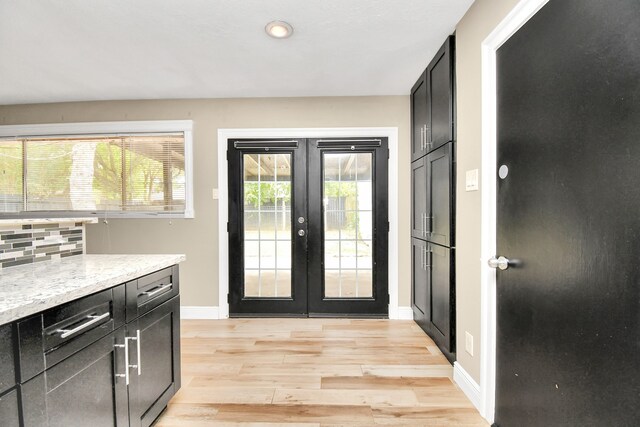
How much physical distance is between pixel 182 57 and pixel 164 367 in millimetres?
2254

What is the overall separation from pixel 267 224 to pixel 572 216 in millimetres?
2633

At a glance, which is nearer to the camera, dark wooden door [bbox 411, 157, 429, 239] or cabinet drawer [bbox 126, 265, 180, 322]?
cabinet drawer [bbox 126, 265, 180, 322]

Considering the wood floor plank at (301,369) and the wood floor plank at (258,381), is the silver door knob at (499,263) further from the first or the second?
the wood floor plank at (258,381)

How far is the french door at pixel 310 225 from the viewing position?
3.19 m

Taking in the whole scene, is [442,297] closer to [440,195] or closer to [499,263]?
[440,195]

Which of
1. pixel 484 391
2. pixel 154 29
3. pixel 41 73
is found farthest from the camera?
pixel 41 73

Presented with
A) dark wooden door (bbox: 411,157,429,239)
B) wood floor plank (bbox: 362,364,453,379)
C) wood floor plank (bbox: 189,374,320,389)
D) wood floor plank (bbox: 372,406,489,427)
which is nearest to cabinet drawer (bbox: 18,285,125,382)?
wood floor plank (bbox: 189,374,320,389)

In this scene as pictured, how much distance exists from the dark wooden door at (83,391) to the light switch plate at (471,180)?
1.98m

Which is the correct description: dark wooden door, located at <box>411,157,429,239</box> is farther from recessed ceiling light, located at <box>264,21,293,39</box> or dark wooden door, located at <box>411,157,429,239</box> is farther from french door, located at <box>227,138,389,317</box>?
recessed ceiling light, located at <box>264,21,293,39</box>

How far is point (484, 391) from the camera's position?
1.65 meters

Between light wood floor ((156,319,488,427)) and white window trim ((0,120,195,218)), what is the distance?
53.5 inches

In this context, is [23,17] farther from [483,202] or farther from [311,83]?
[483,202]

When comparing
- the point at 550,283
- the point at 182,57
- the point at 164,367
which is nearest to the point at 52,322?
the point at 164,367

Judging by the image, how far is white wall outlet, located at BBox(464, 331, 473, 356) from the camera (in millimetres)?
1835
